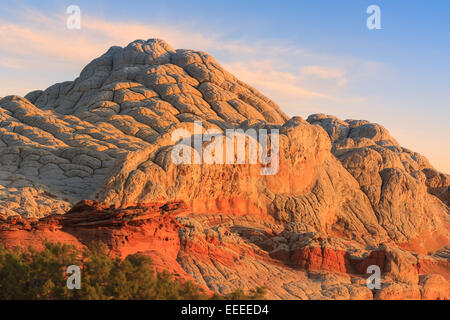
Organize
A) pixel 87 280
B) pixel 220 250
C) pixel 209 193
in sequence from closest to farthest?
pixel 87 280 < pixel 220 250 < pixel 209 193

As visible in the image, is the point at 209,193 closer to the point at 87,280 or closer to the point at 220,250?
the point at 220,250

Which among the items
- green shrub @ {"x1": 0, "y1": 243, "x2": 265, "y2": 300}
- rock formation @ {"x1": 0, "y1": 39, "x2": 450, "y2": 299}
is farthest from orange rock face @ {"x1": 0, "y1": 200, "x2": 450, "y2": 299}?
green shrub @ {"x1": 0, "y1": 243, "x2": 265, "y2": 300}

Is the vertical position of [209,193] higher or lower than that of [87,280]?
higher

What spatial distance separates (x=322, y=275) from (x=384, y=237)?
15.7 metres

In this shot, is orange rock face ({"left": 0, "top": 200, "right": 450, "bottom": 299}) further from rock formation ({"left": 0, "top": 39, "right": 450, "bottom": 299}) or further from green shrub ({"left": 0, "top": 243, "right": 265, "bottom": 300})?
green shrub ({"left": 0, "top": 243, "right": 265, "bottom": 300})

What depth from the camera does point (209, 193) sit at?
1278 inches

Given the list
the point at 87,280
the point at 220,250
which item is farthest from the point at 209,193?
the point at 87,280

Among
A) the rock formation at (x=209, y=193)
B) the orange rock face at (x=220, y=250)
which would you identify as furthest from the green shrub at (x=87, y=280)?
the rock formation at (x=209, y=193)

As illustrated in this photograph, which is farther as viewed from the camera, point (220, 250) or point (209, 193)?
point (209, 193)

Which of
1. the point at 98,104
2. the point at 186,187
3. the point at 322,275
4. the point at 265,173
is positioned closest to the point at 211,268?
the point at 322,275

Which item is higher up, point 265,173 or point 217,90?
point 217,90

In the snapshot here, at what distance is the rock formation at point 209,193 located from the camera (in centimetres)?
2378

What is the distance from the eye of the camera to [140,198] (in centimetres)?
2955
